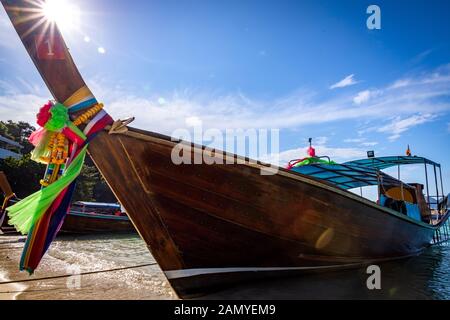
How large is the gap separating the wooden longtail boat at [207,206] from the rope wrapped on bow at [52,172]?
0.19 metres

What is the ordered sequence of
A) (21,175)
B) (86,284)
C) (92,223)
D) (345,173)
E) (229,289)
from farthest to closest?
(21,175) < (92,223) < (345,173) < (86,284) < (229,289)

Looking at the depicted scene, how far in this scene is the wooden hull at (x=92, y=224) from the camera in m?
13.3

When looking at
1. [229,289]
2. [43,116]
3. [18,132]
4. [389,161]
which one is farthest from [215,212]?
→ [18,132]

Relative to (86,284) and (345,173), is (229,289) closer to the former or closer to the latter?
(86,284)

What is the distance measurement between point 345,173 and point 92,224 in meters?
12.9

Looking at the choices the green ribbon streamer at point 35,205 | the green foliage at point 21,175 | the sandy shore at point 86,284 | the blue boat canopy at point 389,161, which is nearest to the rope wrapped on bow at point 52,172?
the green ribbon streamer at point 35,205

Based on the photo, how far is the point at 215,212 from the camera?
138 inches

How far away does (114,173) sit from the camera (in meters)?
3.13

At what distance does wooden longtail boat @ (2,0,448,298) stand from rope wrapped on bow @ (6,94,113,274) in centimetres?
19

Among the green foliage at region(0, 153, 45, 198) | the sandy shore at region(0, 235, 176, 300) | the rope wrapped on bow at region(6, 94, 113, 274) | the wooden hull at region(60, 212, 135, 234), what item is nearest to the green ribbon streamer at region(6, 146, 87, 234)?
the rope wrapped on bow at region(6, 94, 113, 274)

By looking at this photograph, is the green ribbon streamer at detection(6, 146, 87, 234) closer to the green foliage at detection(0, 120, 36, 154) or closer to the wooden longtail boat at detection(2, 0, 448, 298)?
the wooden longtail boat at detection(2, 0, 448, 298)
